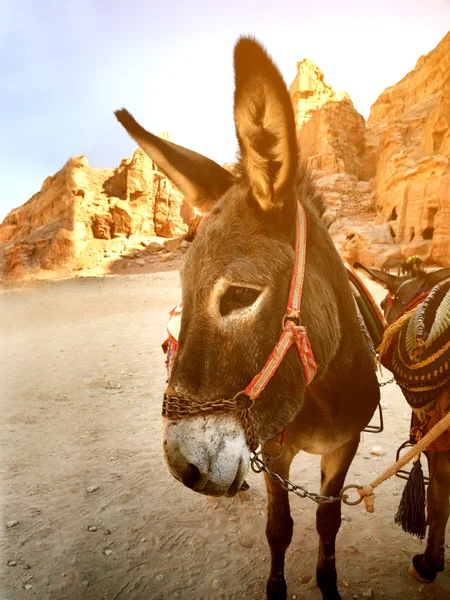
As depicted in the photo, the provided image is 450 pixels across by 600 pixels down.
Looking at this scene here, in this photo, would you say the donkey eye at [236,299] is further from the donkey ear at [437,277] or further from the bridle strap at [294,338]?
the donkey ear at [437,277]

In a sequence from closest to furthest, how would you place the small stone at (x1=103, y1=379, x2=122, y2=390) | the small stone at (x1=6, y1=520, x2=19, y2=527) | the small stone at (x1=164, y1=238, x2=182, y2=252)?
the small stone at (x1=6, y1=520, x2=19, y2=527) < the small stone at (x1=103, y1=379, x2=122, y2=390) < the small stone at (x1=164, y1=238, x2=182, y2=252)

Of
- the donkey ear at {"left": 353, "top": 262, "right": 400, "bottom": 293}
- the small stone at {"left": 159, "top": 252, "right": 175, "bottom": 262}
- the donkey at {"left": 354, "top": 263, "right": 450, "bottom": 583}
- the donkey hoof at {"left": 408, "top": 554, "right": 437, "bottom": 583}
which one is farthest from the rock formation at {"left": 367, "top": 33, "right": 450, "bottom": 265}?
the donkey hoof at {"left": 408, "top": 554, "right": 437, "bottom": 583}

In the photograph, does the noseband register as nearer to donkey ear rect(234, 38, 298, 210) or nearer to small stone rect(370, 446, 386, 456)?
donkey ear rect(234, 38, 298, 210)

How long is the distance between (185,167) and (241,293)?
0.77 meters

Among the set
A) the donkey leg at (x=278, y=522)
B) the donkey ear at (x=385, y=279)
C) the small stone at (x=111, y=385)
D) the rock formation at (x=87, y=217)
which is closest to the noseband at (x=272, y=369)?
the donkey leg at (x=278, y=522)

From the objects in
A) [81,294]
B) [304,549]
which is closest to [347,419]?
[304,549]

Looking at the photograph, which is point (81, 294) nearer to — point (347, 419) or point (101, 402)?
point (101, 402)

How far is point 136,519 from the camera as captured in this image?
3102 millimetres

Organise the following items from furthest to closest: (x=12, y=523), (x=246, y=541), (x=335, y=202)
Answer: (x=335, y=202) → (x=12, y=523) → (x=246, y=541)

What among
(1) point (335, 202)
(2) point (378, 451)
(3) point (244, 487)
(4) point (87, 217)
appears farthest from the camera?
(1) point (335, 202)

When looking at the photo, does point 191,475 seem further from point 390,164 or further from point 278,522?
point 390,164

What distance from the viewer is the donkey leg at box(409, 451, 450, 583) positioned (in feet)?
7.46

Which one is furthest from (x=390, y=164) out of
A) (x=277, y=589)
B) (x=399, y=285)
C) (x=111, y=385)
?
(x=277, y=589)

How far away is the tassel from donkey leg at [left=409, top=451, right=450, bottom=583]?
5.9 inches
